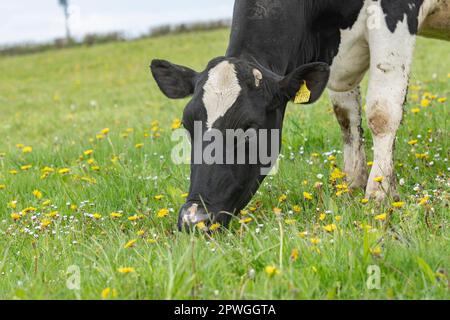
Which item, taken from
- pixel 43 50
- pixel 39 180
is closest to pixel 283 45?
pixel 39 180

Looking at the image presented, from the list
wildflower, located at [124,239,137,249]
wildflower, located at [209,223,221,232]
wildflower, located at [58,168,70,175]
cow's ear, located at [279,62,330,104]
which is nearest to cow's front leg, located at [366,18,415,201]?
cow's ear, located at [279,62,330,104]

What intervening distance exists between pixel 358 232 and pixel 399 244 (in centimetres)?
38

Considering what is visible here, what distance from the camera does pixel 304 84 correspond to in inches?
178

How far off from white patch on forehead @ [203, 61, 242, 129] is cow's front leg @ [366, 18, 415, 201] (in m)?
1.25

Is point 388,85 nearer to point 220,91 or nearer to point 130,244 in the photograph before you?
point 220,91

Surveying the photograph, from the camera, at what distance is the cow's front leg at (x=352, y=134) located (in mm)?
5973

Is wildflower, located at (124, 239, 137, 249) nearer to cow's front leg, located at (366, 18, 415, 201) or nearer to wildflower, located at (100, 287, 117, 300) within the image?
wildflower, located at (100, 287, 117, 300)

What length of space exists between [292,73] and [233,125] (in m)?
0.59

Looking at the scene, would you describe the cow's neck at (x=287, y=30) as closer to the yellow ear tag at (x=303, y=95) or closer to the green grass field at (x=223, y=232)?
the yellow ear tag at (x=303, y=95)

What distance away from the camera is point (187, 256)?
10.2 feet

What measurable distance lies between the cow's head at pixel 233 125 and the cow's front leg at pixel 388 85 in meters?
0.73

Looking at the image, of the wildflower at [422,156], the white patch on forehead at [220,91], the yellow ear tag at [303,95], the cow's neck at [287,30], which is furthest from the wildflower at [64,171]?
the wildflower at [422,156]

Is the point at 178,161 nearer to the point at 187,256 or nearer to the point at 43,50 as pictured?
the point at 187,256

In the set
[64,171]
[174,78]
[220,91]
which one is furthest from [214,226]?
[64,171]
